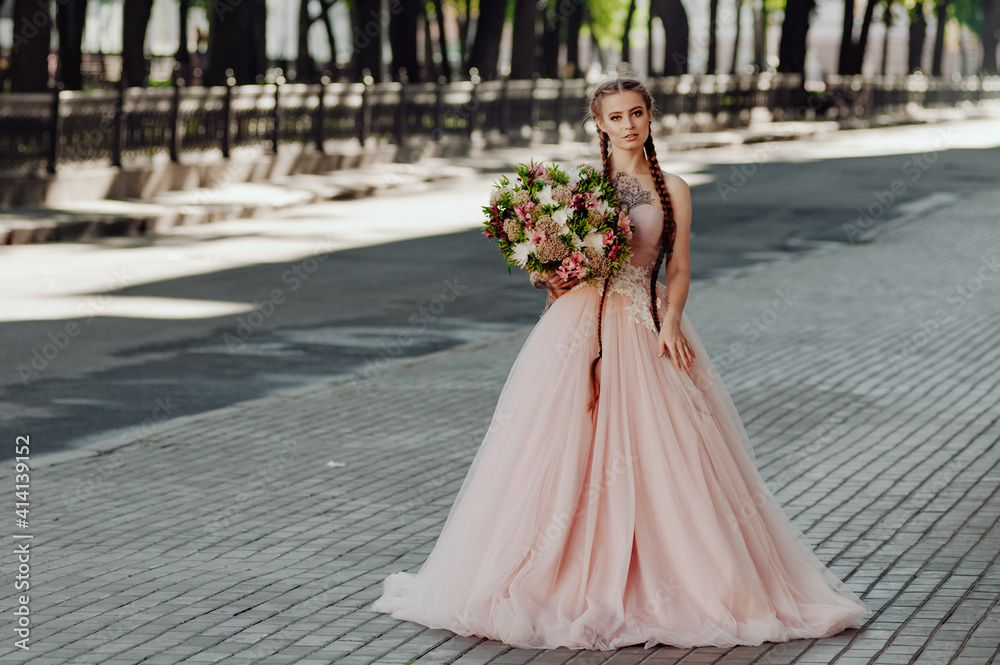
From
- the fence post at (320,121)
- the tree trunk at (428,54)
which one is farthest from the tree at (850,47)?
the fence post at (320,121)

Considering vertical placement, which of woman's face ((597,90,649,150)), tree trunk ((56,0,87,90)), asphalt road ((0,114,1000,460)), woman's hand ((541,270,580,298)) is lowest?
asphalt road ((0,114,1000,460))

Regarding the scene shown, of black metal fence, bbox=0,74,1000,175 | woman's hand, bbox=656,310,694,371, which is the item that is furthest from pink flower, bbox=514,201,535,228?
black metal fence, bbox=0,74,1000,175

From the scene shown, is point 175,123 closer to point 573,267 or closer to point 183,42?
point 573,267

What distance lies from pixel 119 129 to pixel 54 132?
144 centimetres

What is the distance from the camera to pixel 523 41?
40.5 m

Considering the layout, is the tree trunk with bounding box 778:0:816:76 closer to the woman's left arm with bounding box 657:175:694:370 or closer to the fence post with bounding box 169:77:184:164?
the fence post with bounding box 169:77:184:164

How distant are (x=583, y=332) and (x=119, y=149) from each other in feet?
58.9

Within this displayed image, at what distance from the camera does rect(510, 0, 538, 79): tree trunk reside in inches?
1561

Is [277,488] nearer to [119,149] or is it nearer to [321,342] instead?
[321,342]

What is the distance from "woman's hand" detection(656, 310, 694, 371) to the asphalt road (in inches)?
165

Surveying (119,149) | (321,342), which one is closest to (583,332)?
(321,342)

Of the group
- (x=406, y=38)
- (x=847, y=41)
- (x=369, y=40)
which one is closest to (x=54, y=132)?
(x=369, y=40)

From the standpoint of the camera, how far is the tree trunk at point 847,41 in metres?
57.5

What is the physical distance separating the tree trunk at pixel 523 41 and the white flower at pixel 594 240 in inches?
1365
